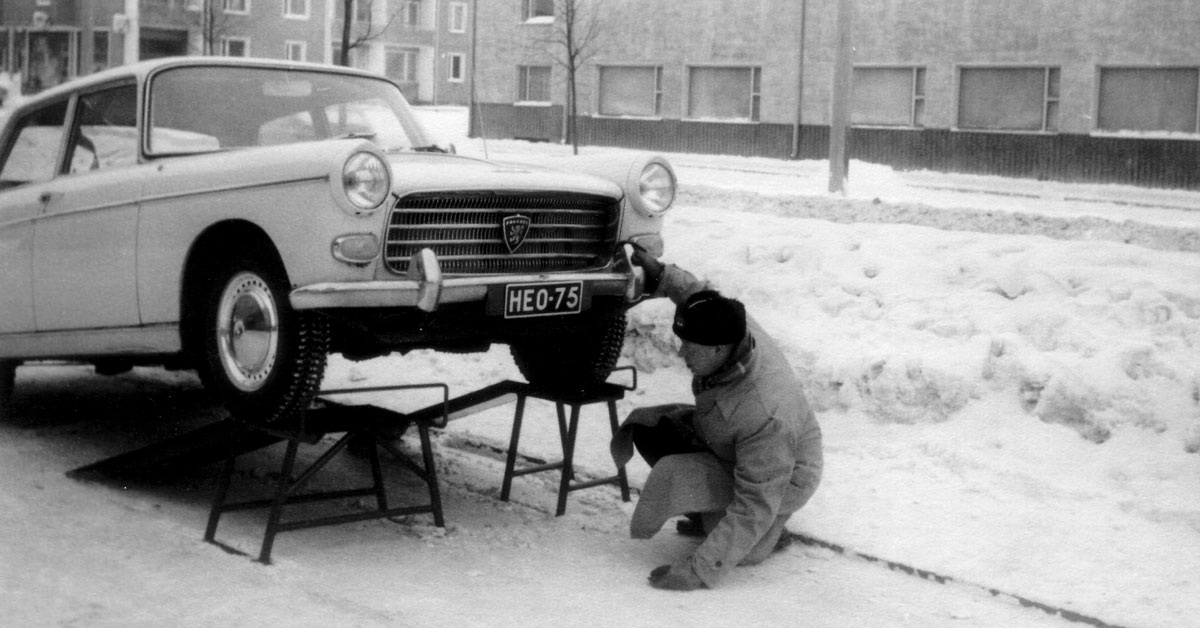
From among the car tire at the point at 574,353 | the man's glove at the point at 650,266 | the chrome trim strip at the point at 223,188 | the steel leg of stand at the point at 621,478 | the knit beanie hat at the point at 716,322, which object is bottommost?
the steel leg of stand at the point at 621,478

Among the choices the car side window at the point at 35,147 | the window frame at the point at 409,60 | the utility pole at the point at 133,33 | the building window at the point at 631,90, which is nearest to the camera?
the car side window at the point at 35,147

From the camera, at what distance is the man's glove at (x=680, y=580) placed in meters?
4.98

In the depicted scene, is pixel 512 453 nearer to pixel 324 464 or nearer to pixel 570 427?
pixel 570 427

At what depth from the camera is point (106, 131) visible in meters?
6.87

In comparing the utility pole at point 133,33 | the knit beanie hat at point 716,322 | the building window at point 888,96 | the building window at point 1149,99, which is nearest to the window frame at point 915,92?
the building window at point 888,96

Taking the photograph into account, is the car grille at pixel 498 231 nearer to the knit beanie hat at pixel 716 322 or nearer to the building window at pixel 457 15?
the knit beanie hat at pixel 716 322

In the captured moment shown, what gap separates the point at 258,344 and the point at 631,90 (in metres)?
27.3

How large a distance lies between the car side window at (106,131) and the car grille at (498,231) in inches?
71.1

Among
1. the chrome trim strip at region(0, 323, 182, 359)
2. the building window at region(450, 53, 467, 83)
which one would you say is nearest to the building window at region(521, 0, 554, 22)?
the building window at region(450, 53, 467, 83)

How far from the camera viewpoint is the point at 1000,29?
84.1 feet

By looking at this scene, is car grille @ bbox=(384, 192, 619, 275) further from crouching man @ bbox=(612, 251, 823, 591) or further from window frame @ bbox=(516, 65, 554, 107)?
window frame @ bbox=(516, 65, 554, 107)

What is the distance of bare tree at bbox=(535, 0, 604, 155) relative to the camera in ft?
102

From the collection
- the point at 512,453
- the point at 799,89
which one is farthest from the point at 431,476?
the point at 799,89

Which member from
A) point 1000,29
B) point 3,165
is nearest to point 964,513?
point 3,165
